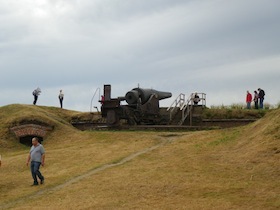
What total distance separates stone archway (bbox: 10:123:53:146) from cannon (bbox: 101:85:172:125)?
13.5 ft

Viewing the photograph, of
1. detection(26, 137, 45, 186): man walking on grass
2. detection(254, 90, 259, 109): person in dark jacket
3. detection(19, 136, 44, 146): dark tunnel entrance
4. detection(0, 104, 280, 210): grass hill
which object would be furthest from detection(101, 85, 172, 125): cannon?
detection(26, 137, 45, 186): man walking on grass

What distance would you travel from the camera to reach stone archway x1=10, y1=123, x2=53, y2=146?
1161 inches

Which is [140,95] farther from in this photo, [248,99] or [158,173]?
[158,173]

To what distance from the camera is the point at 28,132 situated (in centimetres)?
2948

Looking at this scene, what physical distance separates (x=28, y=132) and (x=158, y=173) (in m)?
15.2

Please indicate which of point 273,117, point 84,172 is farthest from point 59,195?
point 273,117

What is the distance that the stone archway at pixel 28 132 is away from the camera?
29484mm

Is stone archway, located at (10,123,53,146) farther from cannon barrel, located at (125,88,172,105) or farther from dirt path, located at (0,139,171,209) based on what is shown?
dirt path, located at (0,139,171,209)

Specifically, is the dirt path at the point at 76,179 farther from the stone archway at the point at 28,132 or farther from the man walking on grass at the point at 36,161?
the stone archway at the point at 28,132

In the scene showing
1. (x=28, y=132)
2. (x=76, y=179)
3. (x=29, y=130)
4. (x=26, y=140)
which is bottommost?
(x=76, y=179)

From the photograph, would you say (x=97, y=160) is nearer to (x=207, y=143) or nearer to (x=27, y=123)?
(x=207, y=143)

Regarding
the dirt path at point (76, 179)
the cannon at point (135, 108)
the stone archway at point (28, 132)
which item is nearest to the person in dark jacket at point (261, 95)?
the cannon at point (135, 108)

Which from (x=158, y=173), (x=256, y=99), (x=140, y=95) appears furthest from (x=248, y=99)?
(x=158, y=173)

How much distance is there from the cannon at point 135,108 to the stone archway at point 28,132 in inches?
162
